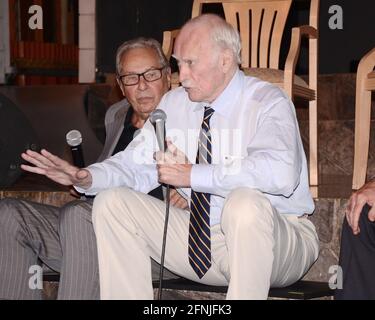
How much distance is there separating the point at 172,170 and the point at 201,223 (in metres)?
0.26

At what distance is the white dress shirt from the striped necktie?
0.09 ft

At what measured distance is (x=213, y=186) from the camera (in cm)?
241

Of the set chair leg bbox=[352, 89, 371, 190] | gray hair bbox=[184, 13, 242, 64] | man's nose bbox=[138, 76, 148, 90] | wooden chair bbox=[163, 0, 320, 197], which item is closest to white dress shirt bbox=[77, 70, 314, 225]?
gray hair bbox=[184, 13, 242, 64]

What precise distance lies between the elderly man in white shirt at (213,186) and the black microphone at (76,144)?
55mm

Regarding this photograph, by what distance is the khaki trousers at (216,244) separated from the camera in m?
2.21

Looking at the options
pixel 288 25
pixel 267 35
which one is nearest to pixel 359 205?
pixel 267 35

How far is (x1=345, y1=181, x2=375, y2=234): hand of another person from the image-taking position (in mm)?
2328

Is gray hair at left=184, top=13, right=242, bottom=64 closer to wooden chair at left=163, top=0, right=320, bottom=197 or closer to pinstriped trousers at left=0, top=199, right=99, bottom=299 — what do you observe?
pinstriped trousers at left=0, top=199, right=99, bottom=299

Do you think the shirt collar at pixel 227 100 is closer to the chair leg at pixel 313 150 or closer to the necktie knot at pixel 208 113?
the necktie knot at pixel 208 113

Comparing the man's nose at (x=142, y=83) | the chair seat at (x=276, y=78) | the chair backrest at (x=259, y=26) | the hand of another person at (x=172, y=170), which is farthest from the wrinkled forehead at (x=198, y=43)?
the chair backrest at (x=259, y=26)

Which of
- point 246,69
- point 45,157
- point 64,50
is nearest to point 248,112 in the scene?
point 45,157

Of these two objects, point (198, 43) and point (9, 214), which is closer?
point (198, 43)

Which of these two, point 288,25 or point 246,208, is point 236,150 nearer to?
point 246,208

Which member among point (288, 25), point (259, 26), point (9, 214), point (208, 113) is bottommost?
point (9, 214)
